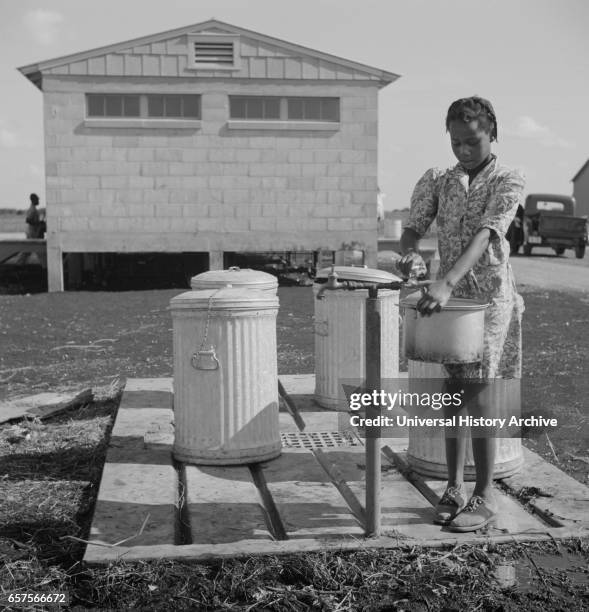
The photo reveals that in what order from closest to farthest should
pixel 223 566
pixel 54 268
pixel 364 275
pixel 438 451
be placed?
pixel 223 566 → pixel 438 451 → pixel 364 275 → pixel 54 268

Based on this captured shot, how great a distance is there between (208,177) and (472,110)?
48.6 feet

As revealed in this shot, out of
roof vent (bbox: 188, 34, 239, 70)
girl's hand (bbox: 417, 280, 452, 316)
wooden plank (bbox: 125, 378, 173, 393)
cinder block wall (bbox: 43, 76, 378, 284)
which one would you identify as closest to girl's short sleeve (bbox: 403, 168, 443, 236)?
girl's hand (bbox: 417, 280, 452, 316)

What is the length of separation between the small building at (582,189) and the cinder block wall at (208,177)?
144 feet

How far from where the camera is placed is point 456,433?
4.21m

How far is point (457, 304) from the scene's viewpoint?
393 centimetres

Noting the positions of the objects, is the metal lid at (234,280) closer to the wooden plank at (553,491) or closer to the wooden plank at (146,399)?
the wooden plank at (146,399)

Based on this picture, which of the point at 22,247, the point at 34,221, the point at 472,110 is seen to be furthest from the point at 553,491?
the point at 34,221

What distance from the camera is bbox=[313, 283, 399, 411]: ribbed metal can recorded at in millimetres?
6395

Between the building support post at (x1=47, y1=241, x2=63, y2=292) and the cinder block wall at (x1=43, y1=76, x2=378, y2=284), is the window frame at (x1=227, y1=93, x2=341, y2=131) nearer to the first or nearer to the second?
the cinder block wall at (x1=43, y1=76, x2=378, y2=284)

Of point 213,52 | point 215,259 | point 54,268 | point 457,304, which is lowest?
point 54,268

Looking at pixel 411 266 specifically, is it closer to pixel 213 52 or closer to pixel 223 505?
pixel 223 505

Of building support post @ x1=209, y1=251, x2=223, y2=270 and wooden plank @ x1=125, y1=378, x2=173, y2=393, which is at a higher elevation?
building support post @ x1=209, y1=251, x2=223, y2=270

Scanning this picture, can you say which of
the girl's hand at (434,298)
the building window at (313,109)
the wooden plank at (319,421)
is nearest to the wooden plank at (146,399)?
the wooden plank at (319,421)

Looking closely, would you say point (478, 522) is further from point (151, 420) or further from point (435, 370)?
point (151, 420)
